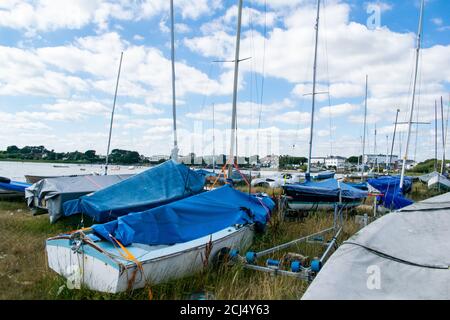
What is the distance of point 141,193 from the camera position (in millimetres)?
7922

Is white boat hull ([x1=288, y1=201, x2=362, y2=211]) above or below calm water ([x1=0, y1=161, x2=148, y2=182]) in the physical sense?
above

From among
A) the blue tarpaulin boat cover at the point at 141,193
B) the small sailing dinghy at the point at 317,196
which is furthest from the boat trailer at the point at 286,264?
the small sailing dinghy at the point at 317,196

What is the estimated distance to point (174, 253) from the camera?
456 centimetres

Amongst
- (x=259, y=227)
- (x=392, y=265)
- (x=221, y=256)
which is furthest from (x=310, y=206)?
(x=392, y=265)

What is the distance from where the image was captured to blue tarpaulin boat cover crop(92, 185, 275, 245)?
4953 millimetres

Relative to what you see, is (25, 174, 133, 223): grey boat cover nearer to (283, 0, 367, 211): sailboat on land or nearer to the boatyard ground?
the boatyard ground

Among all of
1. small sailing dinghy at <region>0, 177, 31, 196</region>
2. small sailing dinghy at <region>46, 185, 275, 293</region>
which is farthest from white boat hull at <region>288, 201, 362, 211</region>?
small sailing dinghy at <region>0, 177, 31, 196</region>

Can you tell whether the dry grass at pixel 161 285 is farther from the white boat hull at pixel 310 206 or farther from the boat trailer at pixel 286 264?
the white boat hull at pixel 310 206

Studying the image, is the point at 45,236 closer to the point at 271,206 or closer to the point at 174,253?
the point at 174,253

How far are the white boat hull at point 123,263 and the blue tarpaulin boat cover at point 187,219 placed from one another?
201mm

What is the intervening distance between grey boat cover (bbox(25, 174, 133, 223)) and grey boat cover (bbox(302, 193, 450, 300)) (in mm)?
7236

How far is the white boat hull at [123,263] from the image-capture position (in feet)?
12.9

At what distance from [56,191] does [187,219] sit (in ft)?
15.5

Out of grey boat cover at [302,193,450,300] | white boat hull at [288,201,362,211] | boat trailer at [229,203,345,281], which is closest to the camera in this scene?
grey boat cover at [302,193,450,300]
